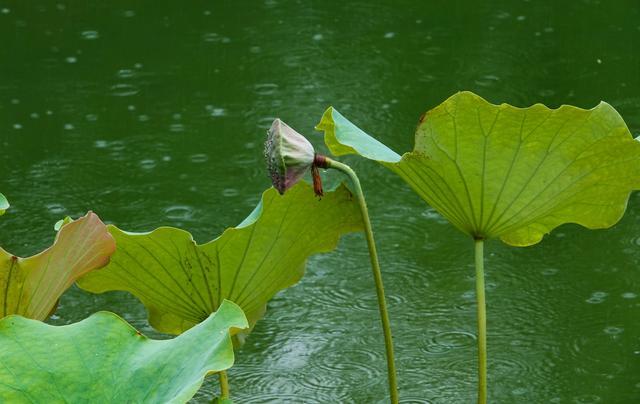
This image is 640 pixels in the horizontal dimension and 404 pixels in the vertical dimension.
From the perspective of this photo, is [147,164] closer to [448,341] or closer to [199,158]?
[199,158]

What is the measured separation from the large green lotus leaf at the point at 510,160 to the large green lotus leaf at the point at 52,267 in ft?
0.94

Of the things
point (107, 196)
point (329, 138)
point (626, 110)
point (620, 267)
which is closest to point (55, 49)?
point (107, 196)

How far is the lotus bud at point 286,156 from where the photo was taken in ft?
3.99

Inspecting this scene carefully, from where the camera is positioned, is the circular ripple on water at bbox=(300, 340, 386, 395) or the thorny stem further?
the circular ripple on water at bbox=(300, 340, 386, 395)

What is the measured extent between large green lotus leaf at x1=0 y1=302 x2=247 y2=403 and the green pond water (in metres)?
0.97

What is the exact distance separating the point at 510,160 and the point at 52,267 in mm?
518

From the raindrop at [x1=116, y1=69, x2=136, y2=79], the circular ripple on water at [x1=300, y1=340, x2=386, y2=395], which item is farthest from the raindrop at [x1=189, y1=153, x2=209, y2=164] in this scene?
the circular ripple on water at [x1=300, y1=340, x2=386, y2=395]

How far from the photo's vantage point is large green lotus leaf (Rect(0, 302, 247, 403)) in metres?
1.07

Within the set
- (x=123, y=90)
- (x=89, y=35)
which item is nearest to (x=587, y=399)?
(x=123, y=90)

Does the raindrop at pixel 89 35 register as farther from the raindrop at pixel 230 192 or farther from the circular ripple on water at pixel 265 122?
the raindrop at pixel 230 192

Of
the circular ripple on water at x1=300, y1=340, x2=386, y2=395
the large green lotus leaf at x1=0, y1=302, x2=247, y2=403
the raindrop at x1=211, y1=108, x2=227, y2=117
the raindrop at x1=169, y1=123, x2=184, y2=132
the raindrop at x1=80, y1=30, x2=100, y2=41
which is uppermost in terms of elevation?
the large green lotus leaf at x1=0, y1=302, x2=247, y2=403

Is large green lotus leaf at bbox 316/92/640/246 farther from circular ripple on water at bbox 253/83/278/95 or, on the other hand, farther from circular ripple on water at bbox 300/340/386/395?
circular ripple on water at bbox 253/83/278/95

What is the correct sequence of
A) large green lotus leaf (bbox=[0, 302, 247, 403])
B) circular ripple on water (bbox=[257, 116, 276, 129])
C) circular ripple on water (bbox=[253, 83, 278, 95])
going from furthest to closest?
1. circular ripple on water (bbox=[253, 83, 278, 95])
2. circular ripple on water (bbox=[257, 116, 276, 129])
3. large green lotus leaf (bbox=[0, 302, 247, 403])

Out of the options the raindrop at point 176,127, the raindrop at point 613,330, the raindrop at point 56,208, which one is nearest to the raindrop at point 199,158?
the raindrop at point 176,127
